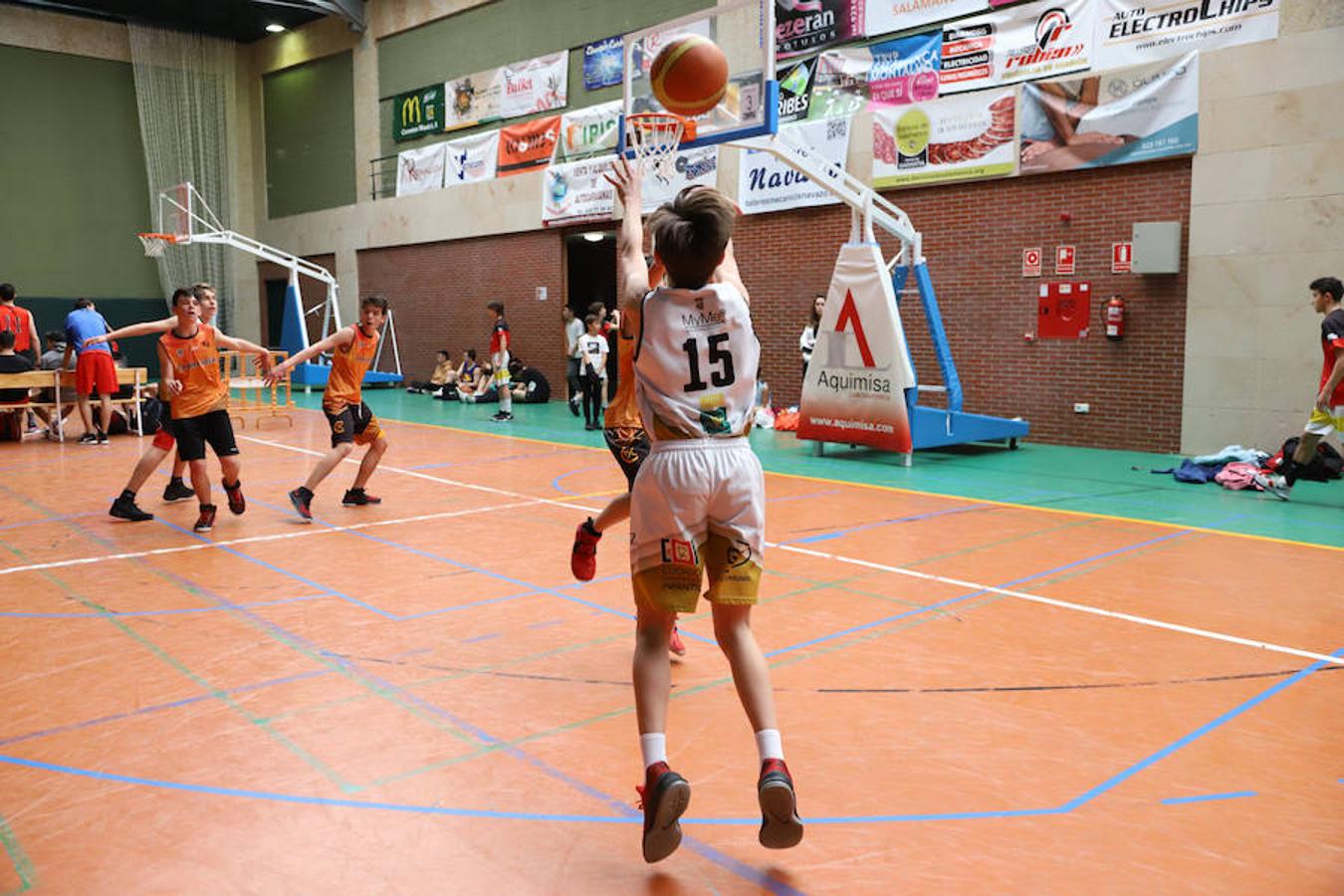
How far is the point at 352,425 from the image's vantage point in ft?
29.2

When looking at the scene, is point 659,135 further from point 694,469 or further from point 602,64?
point 602,64

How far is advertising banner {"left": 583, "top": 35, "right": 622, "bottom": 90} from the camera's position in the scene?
2031 centimetres

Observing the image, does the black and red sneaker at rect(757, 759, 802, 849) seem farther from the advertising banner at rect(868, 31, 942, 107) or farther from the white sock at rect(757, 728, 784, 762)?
the advertising banner at rect(868, 31, 942, 107)

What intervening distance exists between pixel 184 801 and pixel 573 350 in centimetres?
1551

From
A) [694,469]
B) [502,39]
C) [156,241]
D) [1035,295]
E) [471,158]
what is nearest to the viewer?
[694,469]

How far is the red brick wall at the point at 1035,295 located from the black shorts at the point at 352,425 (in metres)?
9.21

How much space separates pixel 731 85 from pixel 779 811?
8609 millimetres

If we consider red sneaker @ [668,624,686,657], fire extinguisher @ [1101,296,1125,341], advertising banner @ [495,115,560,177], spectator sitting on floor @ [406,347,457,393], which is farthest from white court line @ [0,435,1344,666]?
advertising banner @ [495,115,560,177]

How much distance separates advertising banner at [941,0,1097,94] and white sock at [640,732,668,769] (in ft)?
43.2

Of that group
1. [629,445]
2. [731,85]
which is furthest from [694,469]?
[731,85]

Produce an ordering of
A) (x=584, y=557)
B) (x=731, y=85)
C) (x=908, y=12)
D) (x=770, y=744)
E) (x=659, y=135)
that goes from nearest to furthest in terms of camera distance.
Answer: (x=770, y=744) → (x=584, y=557) → (x=659, y=135) → (x=731, y=85) → (x=908, y=12)

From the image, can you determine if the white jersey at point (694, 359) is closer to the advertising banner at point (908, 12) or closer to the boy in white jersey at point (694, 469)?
the boy in white jersey at point (694, 469)

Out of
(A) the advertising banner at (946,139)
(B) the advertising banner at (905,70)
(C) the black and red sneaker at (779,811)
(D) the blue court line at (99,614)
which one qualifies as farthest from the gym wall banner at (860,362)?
(C) the black and red sneaker at (779,811)

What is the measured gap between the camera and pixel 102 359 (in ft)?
47.4
